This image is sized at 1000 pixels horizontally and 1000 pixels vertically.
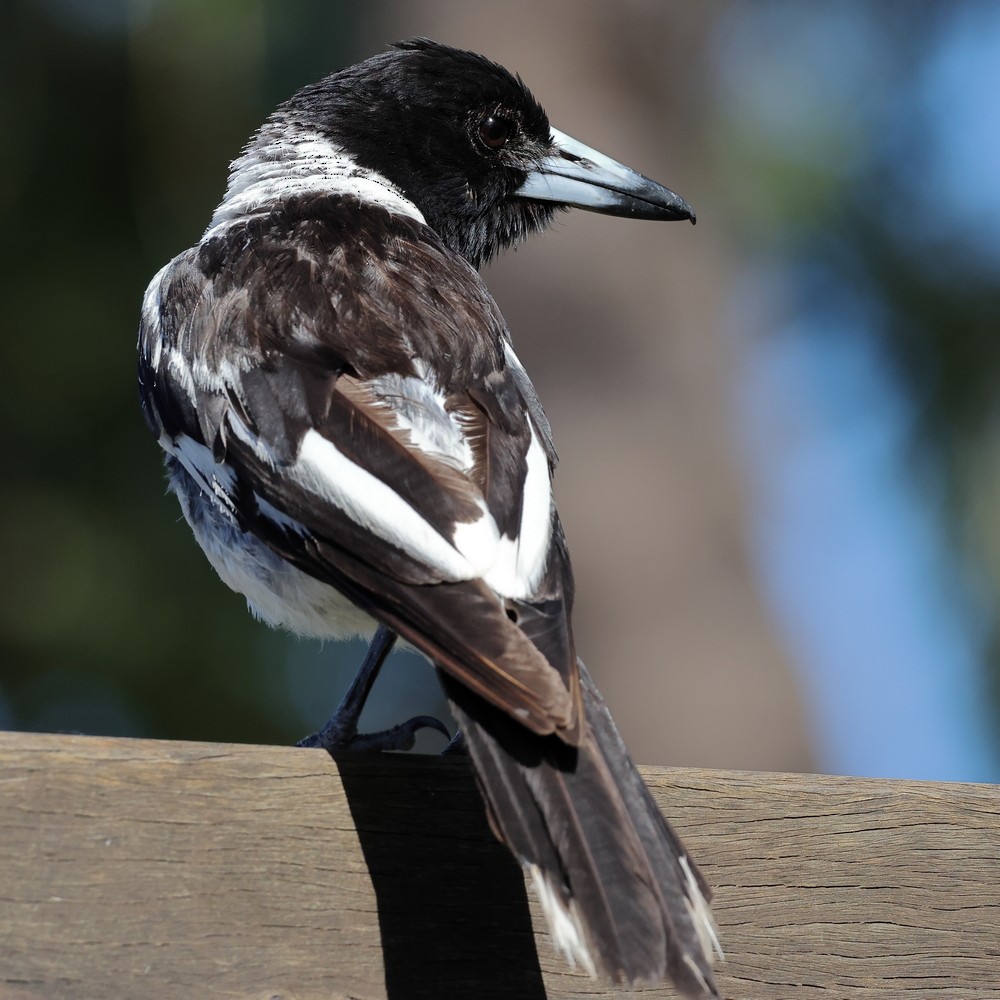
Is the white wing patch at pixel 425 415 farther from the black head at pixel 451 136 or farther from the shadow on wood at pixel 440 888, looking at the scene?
the black head at pixel 451 136

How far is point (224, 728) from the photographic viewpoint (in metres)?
7.26

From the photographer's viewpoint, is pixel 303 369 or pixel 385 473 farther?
pixel 303 369

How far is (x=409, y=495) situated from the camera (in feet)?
6.00

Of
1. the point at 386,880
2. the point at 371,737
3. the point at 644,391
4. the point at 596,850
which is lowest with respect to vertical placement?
the point at 644,391

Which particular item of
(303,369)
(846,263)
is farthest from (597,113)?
(303,369)

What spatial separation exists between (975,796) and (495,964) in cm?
75

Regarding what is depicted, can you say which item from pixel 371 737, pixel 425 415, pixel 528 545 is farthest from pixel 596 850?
pixel 371 737

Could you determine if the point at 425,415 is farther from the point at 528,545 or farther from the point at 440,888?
the point at 440,888

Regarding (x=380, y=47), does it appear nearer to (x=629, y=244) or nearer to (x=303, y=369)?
(x=629, y=244)

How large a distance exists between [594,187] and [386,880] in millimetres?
2270

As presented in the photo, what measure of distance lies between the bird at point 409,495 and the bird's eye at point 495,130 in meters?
0.26

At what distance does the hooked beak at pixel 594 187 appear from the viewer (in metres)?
3.46

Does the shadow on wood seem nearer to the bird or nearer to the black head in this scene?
the bird

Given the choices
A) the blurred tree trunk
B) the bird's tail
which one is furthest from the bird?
the blurred tree trunk
